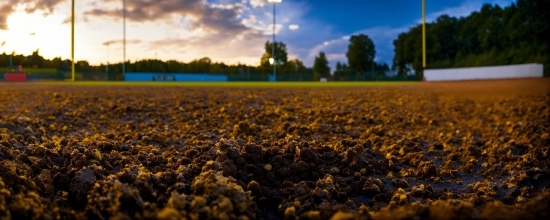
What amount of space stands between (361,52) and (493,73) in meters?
44.6

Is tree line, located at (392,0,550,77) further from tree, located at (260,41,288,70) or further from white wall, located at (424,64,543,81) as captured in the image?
tree, located at (260,41,288,70)

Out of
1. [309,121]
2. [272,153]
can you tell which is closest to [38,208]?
[272,153]

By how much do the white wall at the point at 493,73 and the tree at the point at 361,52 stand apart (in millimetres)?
37911

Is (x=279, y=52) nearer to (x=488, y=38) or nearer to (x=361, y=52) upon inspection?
(x=361, y=52)

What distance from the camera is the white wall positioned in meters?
36.9

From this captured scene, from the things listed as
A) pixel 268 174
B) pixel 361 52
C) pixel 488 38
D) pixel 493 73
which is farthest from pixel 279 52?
pixel 268 174

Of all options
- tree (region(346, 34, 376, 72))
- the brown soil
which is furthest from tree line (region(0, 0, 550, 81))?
the brown soil

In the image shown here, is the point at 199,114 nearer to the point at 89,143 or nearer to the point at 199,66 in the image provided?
Answer: the point at 89,143

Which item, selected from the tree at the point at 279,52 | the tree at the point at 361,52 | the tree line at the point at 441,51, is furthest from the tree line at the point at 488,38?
the tree at the point at 279,52

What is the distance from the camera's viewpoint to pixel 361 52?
8331 cm

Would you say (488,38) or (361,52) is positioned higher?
(361,52)

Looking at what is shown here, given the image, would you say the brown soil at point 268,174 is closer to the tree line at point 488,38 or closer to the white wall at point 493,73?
the white wall at point 493,73

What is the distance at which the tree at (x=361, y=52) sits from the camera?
273 ft

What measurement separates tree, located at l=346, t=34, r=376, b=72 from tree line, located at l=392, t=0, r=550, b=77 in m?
5.89
